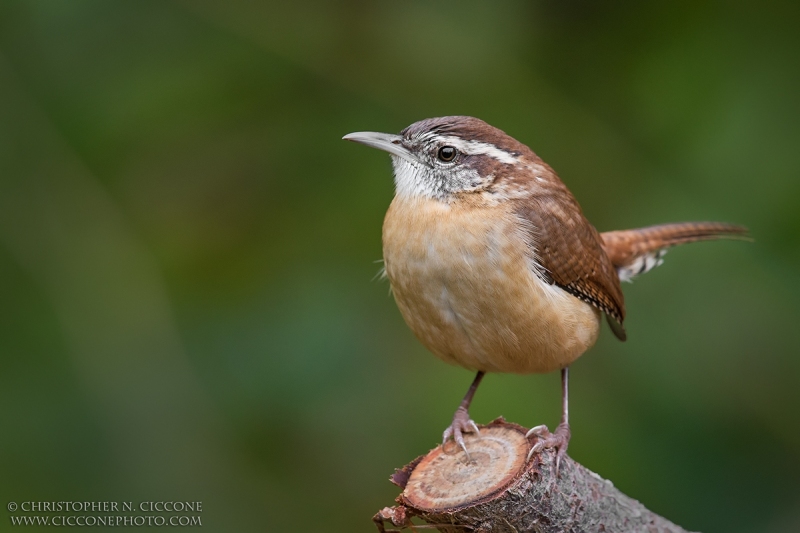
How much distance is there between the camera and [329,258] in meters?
4.73

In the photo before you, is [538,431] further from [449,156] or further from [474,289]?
[449,156]

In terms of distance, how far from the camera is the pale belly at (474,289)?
11.7 feet

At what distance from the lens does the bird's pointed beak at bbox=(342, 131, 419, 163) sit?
4012 millimetres

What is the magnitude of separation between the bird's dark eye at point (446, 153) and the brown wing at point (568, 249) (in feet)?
1.16

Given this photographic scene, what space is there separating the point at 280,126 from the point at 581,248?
70.6 inches

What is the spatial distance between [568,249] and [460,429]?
2.87 feet

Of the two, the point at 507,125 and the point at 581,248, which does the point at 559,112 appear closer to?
the point at 507,125

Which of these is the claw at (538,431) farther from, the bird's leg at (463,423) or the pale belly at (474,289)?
the pale belly at (474,289)

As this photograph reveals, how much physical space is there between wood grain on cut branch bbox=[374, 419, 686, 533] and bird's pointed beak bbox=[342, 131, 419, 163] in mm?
1192

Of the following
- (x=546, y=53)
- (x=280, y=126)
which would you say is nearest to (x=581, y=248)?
(x=546, y=53)

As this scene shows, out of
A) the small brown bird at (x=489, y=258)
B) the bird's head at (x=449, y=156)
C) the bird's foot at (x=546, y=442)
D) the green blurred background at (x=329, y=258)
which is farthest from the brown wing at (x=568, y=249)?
the bird's foot at (x=546, y=442)

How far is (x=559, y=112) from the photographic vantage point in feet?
16.3

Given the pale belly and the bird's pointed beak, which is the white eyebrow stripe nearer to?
the bird's pointed beak

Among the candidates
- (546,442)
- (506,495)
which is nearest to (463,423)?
(546,442)
